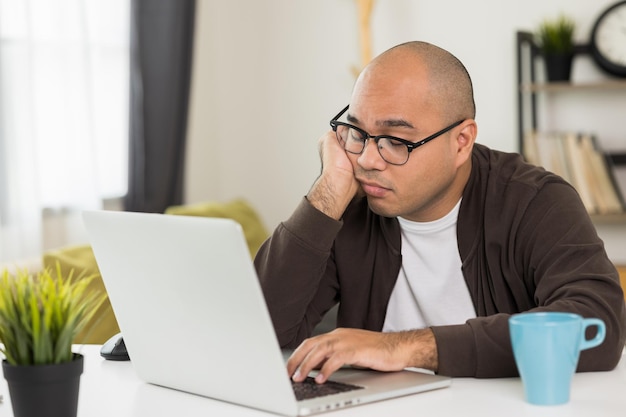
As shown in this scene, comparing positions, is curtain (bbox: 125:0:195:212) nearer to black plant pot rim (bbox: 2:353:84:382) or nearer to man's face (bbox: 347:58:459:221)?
man's face (bbox: 347:58:459:221)

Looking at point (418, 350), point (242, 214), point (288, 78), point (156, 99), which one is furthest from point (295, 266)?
point (288, 78)

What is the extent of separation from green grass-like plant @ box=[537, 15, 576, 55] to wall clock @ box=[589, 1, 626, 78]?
100 mm

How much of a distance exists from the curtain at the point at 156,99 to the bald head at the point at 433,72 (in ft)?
6.82

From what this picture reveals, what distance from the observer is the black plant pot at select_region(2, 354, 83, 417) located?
1116 millimetres

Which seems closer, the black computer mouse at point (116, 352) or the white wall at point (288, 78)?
the black computer mouse at point (116, 352)

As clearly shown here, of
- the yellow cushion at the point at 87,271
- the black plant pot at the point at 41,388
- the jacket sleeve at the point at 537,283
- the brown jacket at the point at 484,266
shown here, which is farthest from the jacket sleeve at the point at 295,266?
the yellow cushion at the point at 87,271

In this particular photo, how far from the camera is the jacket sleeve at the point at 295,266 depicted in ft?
5.55

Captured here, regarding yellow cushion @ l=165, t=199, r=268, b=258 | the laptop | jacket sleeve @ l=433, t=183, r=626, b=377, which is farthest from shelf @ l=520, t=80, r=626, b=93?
the laptop

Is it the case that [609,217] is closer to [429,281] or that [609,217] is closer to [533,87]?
[533,87]

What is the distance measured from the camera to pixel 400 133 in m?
1.71

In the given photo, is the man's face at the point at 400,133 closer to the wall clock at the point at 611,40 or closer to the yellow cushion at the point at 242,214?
the yellow cushion at the point at 242,214

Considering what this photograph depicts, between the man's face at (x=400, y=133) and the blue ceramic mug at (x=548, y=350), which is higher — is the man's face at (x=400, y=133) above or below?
above

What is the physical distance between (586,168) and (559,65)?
1.39ft

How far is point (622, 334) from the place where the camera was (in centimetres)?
147
